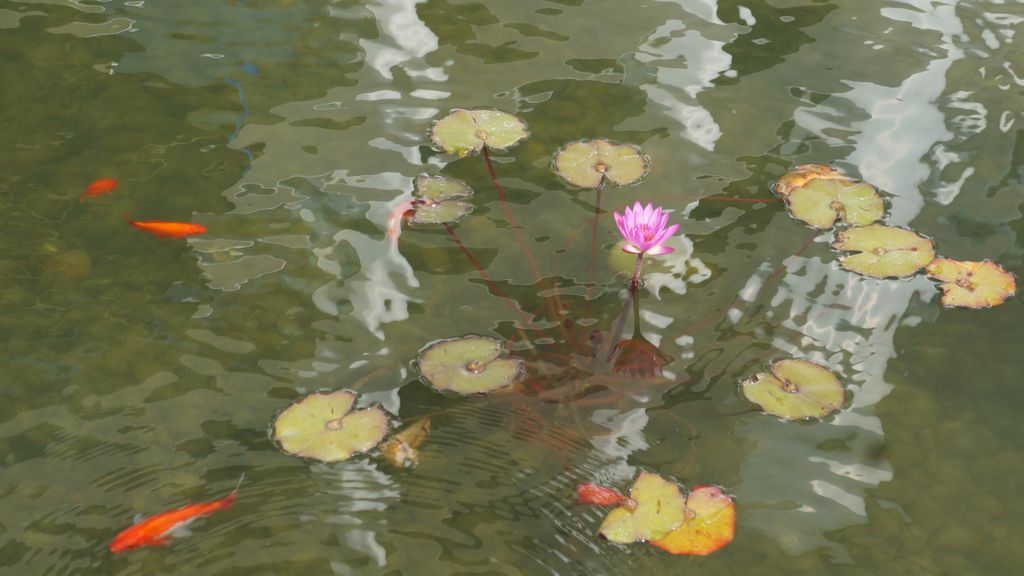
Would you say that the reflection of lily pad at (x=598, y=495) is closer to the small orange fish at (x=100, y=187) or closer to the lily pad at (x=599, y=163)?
the lily pad at (x=599, y=163)

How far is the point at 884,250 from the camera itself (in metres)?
2.25

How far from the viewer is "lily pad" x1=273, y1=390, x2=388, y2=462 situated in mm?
1840

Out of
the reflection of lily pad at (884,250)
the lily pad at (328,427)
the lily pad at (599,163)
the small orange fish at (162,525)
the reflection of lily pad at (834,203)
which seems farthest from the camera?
the lily pad at (599,163)

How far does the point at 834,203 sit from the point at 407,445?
4.12ft

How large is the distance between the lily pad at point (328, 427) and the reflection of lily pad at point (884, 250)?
1.20 meters

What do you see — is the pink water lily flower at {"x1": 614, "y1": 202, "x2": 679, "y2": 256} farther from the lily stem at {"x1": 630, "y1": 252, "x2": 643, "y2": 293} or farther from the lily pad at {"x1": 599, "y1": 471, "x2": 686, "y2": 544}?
the lily pad at {"x1": 599, "y1": 471, "x2": 686, "y2": 544}

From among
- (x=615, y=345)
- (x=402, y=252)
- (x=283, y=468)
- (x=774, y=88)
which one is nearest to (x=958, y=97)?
(x=774, y=88)

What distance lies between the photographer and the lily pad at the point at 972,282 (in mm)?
2152

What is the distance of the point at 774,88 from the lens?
271 cm

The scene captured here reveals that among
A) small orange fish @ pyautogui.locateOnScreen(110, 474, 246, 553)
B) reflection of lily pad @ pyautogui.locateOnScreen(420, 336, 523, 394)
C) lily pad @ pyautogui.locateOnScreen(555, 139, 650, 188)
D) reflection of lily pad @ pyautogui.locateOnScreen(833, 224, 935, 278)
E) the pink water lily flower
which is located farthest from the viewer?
lily pad @ pyautogui.locateOnScreen(555, 139, 650, 188)

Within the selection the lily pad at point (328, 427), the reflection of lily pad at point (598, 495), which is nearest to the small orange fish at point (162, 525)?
the lily pad at point (328, 427)

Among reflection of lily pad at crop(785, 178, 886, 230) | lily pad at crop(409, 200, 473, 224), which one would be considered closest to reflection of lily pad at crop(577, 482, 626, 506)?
lily pad at crop(409, 200, 473, 224)

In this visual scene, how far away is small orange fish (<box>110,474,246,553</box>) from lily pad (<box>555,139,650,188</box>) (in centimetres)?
118

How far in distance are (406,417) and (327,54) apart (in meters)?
1.35
